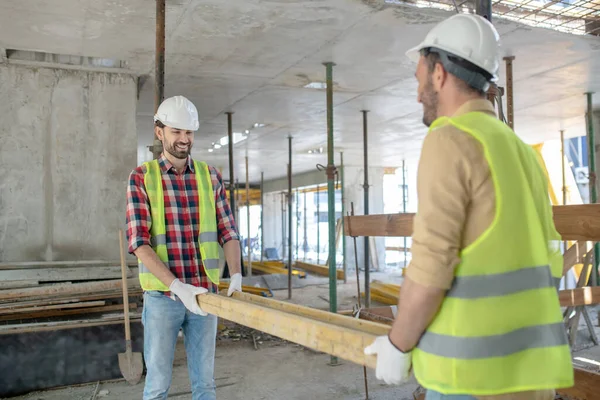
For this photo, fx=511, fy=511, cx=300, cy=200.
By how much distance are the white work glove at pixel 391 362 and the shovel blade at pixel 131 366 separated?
3682 millimetres

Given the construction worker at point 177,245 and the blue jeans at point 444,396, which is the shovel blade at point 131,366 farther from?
the blue jeans at point 444,396

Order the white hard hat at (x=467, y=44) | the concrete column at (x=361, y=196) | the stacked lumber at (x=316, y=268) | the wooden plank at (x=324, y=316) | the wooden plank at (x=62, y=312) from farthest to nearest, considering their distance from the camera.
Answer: the concrete column at (x=361, y=196)
the stacked lumber at (x=316, y=268)
the wooden plank at (x=62, y=312)
the wooden plank at (x=324, y=316)
the white hard hat at (x=467, y=44)

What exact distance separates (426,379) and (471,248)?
14.2 inches

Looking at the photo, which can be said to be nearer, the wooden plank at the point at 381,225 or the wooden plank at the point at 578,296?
the wooden plank at the point at 381,225

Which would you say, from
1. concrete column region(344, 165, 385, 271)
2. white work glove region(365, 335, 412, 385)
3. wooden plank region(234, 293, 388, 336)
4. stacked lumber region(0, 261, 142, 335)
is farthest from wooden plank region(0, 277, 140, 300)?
concrete column region(344, 165, 385, 271)

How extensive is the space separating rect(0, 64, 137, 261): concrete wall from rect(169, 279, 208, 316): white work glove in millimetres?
3476

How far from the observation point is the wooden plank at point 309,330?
1.51 meters

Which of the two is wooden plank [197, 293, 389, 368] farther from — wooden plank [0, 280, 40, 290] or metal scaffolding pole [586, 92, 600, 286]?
metal scaffolding pole [586, 92, 600, 286]

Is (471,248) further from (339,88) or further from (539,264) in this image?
(339,88)

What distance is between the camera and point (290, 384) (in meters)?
5.09

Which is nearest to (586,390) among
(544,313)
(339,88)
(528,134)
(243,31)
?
(544,313)

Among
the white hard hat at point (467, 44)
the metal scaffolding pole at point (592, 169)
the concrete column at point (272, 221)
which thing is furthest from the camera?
the concrete column at point (272, 221)

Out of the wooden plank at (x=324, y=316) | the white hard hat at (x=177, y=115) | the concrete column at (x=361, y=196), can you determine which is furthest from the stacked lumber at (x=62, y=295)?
the concrete column at (x=361, y=196)

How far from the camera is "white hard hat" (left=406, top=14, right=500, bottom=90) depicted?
143 cm
